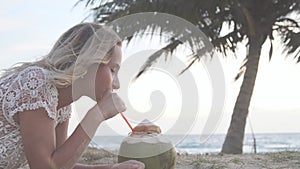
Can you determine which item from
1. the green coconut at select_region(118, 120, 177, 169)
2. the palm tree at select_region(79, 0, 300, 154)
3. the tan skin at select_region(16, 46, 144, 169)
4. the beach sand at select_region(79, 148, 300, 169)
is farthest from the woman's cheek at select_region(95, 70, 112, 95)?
the palm tree at select_region(79, 0, 300, 154)

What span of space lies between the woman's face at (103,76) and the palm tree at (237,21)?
5432mm

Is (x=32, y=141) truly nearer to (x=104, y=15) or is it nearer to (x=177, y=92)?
(x=177, y=92)

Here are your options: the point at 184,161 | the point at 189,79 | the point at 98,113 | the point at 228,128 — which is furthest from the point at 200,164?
the point at 228,128

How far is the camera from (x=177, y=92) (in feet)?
8.20

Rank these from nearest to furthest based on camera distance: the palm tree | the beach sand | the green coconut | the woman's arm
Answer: the woman's arm < the green coconut < the beach sand < the palm tree

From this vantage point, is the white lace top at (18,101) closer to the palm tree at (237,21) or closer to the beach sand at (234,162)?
the beach sand at (234,162)

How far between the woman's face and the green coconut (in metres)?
0.34

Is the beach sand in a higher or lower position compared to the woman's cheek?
lower

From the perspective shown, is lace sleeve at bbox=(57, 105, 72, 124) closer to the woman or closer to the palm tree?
the woman

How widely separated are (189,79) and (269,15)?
596 cm

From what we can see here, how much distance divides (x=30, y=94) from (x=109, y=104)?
0.34 metres

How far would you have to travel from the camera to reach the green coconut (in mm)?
2369

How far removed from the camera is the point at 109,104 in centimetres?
211

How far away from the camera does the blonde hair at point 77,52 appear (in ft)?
6.84
